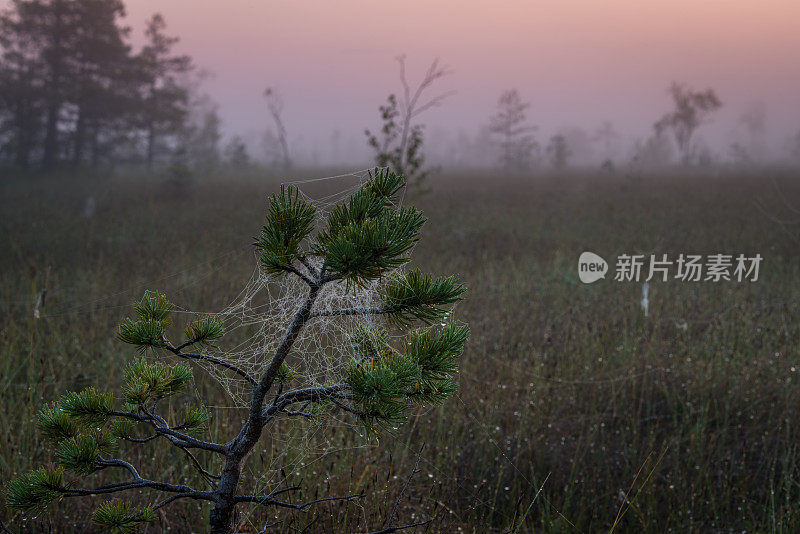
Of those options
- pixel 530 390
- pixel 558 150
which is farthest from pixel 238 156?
pixel 530 390

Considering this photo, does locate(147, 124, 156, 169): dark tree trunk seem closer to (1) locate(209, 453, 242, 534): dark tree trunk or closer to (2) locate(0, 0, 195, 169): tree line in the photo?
(2) locate(0, 0, 195, 169): tree line

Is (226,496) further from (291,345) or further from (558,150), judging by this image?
(558,150)

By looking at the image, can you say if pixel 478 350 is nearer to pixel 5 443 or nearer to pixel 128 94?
pixel 5 443

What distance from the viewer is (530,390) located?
4.27 meters

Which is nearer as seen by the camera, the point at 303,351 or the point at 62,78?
the point at 303,351

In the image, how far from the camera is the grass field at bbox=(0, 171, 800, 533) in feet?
9.69

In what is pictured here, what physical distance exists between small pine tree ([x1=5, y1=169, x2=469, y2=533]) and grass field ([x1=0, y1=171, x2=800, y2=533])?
48 cm

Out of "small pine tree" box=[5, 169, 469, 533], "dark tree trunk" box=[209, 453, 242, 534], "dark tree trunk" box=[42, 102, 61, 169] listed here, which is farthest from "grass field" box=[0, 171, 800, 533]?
"dark tree trunk" box=[42, 102, 61, 169]

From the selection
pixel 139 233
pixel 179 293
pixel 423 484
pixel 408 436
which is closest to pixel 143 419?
pixel 423 484

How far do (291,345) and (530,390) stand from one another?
3452mm

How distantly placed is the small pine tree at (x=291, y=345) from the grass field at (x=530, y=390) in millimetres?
480

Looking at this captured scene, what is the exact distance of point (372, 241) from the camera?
0.96 metres

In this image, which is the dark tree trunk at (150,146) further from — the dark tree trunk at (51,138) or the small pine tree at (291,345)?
the small pine tree at (291,345)

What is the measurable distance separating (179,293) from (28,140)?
73.1 feet
